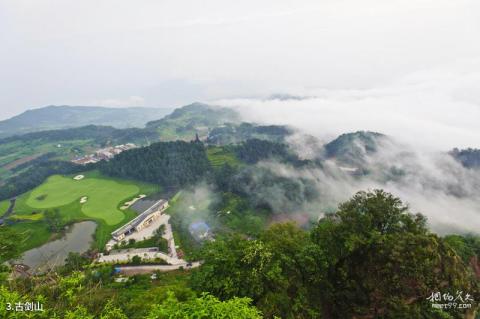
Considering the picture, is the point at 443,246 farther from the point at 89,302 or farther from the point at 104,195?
the point at 104,195

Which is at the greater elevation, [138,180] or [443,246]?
[443,246]

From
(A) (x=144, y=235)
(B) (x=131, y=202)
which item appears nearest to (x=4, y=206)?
(B) (x=131, y=202)

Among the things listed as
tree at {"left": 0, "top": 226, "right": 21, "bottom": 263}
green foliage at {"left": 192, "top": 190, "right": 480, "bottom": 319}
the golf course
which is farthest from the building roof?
green foliage at {"left": 192, "top": 190, "right": 480, "bottom": 319}

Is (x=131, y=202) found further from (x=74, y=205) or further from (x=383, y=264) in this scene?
(x=383, y=264)

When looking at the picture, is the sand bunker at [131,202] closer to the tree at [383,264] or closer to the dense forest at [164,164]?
the dense forest at [164,164]

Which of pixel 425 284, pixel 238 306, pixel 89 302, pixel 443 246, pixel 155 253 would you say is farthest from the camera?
pixel 155 253

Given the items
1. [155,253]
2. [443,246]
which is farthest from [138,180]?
[443,246]

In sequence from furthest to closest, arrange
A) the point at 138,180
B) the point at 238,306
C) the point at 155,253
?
1. the point at 138,180
2. the point at 155,253
3. the point at 238,306
